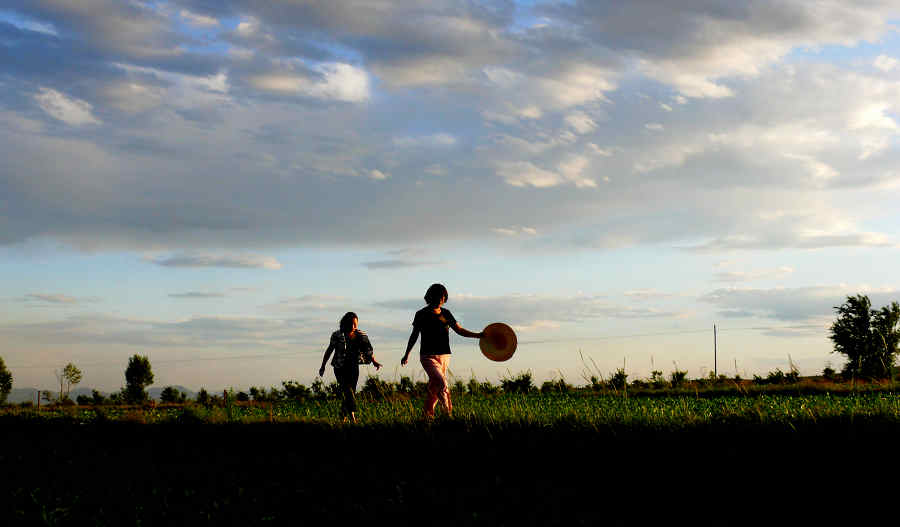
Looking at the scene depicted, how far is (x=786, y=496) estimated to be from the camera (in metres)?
8.59

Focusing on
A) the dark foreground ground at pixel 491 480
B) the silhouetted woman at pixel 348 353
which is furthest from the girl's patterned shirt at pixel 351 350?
the dark foreground ground at pixel 491 480

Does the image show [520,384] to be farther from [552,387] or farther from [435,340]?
[435,340]

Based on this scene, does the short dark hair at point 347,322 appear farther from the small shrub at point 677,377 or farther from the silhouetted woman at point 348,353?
the small shrub at point 677,377

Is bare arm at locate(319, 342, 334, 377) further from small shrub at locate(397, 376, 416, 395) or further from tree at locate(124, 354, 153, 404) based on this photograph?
tree at locate(124, 354, 153, 404)

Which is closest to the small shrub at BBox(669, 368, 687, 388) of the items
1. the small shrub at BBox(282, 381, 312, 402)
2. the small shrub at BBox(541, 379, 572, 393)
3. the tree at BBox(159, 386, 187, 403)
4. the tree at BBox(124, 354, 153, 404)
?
the small shrub at BBox(541, 379, 572, 393)

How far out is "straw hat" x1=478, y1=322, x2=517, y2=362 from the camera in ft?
48.3

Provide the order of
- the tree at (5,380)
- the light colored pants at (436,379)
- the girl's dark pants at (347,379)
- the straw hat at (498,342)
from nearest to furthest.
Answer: the light colored pants at (436,379)
the straw hat at (498,342)
the girl's dark pants at (347,379)
the tree at (5,380)

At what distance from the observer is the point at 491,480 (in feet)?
31.3

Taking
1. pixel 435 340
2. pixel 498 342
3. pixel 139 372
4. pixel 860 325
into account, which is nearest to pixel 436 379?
pixel 435 340

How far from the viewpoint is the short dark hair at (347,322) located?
54.7 feet

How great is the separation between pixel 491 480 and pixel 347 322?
25.7 feet

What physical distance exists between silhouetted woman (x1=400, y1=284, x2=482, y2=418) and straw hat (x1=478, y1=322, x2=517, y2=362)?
64 cm

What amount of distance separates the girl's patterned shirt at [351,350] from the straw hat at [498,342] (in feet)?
9.92

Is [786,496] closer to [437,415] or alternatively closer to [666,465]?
[666,465]
